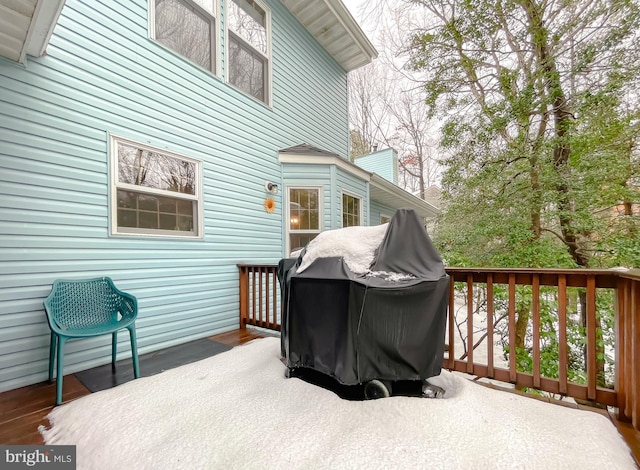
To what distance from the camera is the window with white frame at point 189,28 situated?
342 centimetres

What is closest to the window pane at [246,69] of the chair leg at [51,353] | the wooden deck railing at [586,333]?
the chair leg at [51,353]

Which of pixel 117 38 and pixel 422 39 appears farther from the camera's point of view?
pixel 422 39

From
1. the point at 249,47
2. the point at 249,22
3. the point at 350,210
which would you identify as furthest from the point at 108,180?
the point at 350,210

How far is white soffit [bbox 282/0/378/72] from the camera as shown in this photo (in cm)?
520

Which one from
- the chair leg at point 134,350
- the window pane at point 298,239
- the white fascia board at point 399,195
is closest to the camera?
the chair leg at point 134,350

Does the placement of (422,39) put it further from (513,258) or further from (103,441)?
(103,441)

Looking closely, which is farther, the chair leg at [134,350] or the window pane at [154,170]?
the window pane at [154,170]

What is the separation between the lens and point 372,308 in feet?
5.75

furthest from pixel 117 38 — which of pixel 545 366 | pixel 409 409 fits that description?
pixel 545 366

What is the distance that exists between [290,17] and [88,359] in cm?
623

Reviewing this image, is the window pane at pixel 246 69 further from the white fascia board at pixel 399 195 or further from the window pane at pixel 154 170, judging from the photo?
the white fascia board at pixel 399 195

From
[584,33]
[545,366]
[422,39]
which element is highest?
[422,39]

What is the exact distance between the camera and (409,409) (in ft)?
5.65
